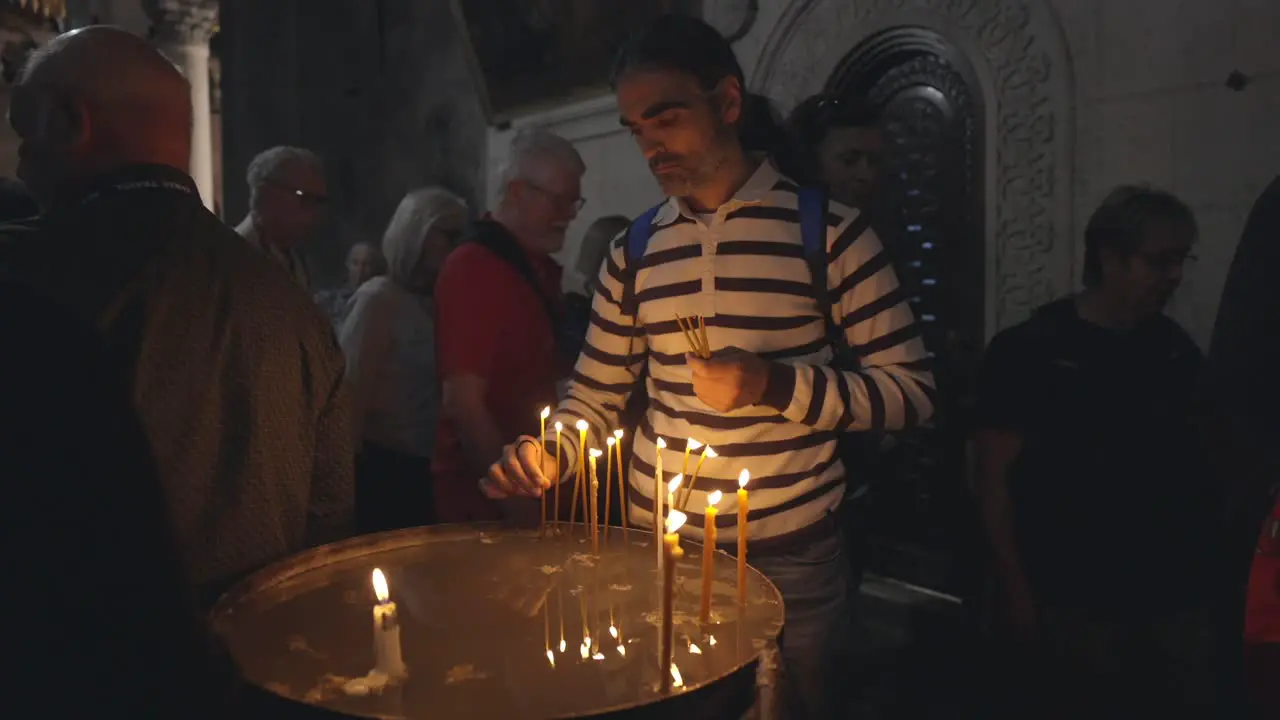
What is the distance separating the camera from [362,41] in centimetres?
997

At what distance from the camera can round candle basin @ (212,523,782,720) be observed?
129 cm

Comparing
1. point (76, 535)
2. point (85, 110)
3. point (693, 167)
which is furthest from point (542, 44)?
point (76, 535)

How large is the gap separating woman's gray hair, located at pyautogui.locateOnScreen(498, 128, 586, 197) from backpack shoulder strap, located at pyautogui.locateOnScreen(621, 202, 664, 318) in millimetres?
880

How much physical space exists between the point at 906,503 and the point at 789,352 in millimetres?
3226

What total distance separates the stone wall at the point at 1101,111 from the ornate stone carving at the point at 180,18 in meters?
6.65

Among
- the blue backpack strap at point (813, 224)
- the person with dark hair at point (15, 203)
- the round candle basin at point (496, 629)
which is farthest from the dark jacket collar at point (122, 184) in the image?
the person with dark hair at point (15, 203)

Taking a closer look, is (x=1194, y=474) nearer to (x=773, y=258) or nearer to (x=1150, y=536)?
(x=1150, y=536)

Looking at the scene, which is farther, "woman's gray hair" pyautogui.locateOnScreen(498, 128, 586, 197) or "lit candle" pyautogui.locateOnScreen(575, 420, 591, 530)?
"woman's gray hair" pyautogui.locateOnScreen(498, 128, 586, 197)

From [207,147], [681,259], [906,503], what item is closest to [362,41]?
[207,147]

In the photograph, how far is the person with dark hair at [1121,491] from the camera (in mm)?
2627

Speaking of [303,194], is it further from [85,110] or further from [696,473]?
[696,473]

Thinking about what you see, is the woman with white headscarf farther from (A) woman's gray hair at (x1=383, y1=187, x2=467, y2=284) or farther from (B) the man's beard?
(B) the man's beard

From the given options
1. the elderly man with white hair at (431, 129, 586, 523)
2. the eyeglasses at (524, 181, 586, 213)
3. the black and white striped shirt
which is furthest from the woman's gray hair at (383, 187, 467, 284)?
the black and white striped shirt

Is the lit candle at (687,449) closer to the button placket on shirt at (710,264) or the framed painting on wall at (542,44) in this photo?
the button placket on shirt at (710,264)
